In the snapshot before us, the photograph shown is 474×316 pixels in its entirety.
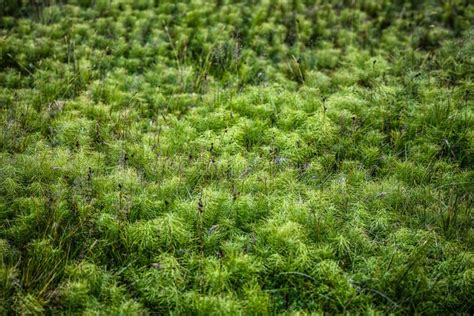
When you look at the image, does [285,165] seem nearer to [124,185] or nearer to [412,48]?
[124,185]

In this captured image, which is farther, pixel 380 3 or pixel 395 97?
pixel 380 3

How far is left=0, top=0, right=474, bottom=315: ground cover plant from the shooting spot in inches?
150

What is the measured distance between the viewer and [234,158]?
5086 mm

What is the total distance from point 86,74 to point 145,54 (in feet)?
3.33

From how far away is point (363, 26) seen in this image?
775cm

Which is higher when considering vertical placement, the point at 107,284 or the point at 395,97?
the point at 395,97

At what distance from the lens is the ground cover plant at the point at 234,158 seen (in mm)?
3807

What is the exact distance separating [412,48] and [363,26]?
0.93m

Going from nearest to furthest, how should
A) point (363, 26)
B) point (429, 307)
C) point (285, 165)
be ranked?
1. point (429, 307)
2. point (285, 165)
3. point (363, 26)

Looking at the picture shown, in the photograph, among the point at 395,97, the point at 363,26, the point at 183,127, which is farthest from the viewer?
the point at 363,26

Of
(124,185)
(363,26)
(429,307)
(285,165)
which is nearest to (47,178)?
(124,185)

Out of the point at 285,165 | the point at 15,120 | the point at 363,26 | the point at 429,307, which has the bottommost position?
the point at 429,307

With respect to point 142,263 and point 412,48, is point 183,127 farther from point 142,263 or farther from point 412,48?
point 412,48

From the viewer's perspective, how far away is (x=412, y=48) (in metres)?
7.35
